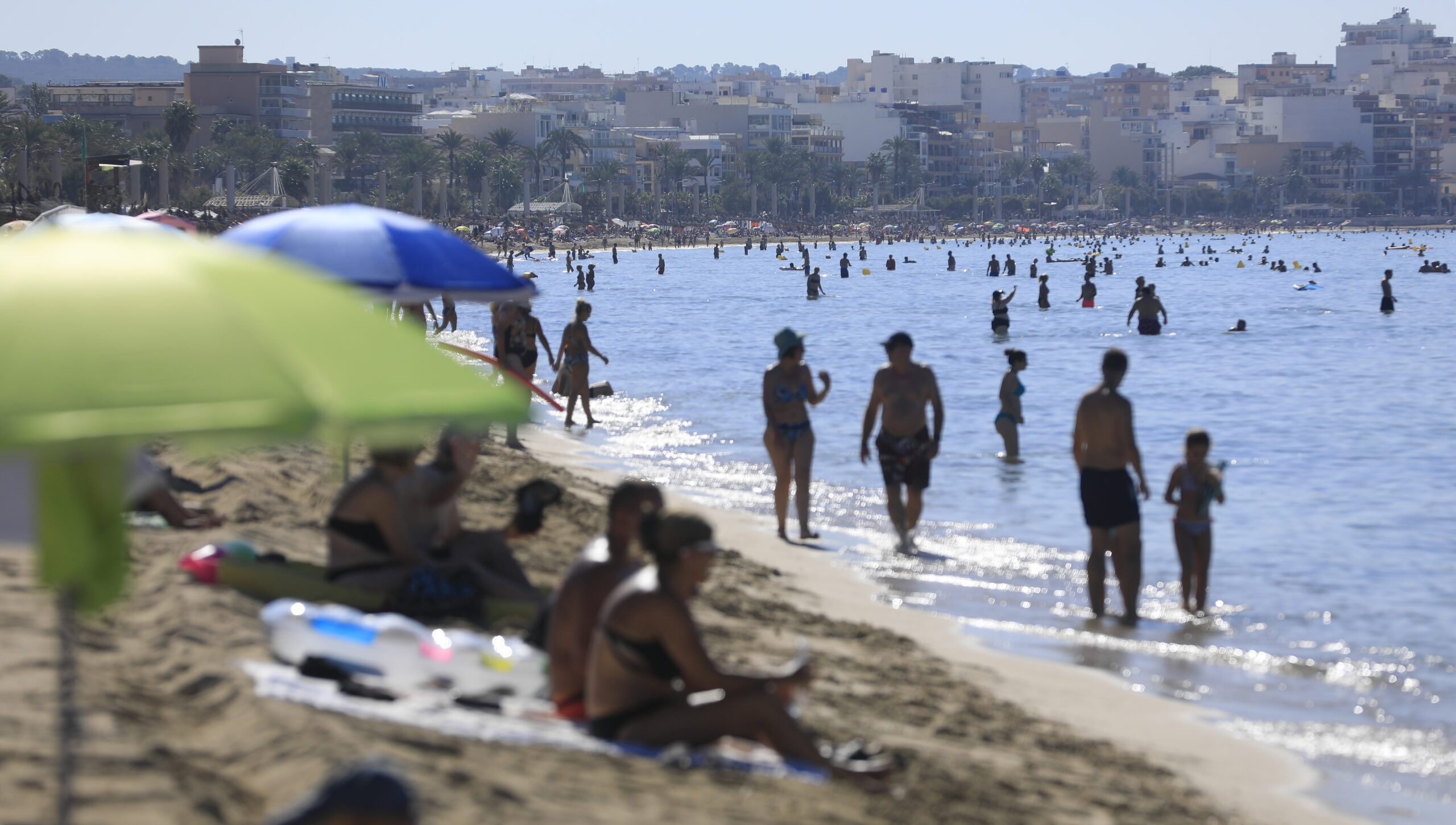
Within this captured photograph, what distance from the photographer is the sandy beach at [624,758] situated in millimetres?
4246

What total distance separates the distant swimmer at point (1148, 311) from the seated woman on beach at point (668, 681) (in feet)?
88.4

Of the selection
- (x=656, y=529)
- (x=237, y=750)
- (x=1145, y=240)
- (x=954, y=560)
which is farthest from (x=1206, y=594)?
(x=1145, y=240)

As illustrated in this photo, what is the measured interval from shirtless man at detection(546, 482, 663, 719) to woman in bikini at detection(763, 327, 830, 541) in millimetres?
4779

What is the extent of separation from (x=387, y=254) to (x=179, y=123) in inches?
3653

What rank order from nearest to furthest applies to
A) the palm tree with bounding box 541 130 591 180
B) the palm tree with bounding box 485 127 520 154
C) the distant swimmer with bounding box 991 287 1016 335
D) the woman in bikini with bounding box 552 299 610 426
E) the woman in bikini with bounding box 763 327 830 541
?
the woman in bikini with bounding box 763 327 830 541, the woman in bikini with bounding box 552 299 610 426, the distant swimmer with bounding box 991 287 1016 335, the palm tree with bounding box 485 127 520 154, the palm tree with bounding box 541 130 591 180

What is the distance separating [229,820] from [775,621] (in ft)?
13.6

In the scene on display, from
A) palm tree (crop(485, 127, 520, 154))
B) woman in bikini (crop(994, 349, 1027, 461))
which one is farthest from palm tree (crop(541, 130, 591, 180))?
woman in bikini (crop(994, 349, 1027, 461))

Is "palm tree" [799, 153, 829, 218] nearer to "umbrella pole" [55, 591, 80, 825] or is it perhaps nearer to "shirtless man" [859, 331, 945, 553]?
"shirtless man" [859, 331, 945, 553]

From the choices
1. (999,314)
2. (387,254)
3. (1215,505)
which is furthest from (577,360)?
(999,314)

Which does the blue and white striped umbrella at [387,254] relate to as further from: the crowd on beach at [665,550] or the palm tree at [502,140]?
the palm tree at [502,140]

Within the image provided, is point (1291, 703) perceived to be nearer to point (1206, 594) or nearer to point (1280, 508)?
point (1206, 594)

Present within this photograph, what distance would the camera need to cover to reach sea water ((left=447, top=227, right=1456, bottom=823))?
296 inches

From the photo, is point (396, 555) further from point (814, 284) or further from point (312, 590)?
point (814, 284)

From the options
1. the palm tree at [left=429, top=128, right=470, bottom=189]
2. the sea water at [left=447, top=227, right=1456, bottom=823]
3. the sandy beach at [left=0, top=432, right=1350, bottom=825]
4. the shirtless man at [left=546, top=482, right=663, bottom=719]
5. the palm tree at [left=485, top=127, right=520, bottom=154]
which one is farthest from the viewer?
the palm tree at [left=485, top=127, right=520, bottom=154]
